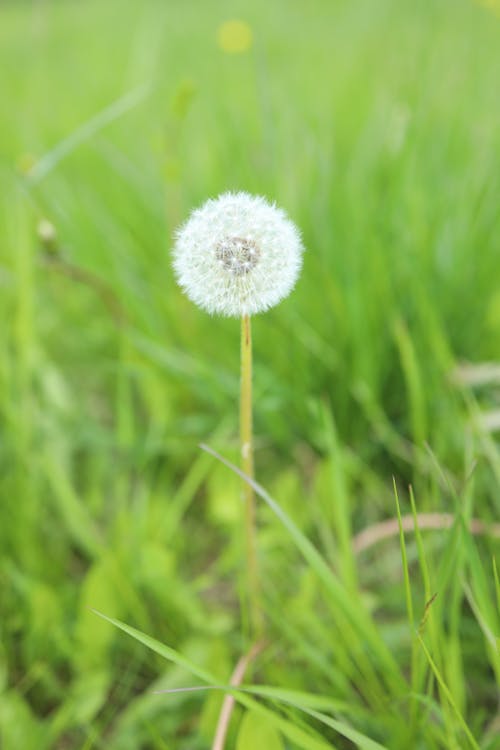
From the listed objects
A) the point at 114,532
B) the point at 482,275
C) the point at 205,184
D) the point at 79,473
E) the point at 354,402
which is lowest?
the point at 114,532

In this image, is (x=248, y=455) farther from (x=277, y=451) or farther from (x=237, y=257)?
(x=277, y=451)

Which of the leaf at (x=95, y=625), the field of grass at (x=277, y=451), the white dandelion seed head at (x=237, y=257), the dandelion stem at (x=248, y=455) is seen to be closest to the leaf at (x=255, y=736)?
the field of grass at (x=277, y=451)

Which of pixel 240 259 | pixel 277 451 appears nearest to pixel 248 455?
pixel 240 259

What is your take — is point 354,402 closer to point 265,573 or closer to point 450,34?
point 265,573

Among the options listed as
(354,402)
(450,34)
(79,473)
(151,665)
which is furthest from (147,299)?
(450,34)

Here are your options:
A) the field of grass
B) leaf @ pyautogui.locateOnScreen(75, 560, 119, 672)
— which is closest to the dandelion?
the field of grass

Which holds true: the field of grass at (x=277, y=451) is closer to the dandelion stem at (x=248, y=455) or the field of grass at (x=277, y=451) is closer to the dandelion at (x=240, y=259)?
the dandelion stem at (x=248, y=455)

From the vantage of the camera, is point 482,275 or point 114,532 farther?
point 482,275

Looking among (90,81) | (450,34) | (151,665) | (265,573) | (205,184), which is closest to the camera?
(151,665)
